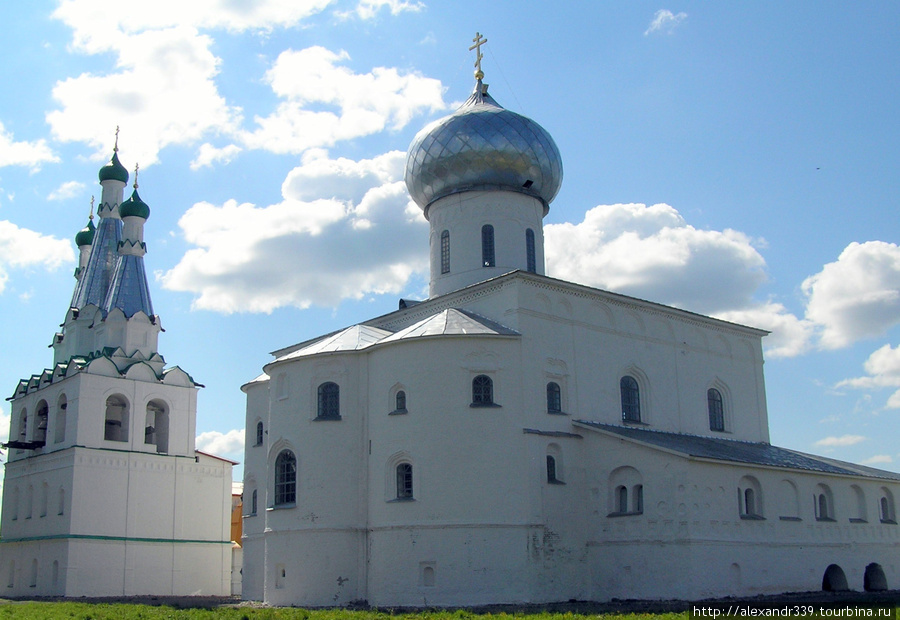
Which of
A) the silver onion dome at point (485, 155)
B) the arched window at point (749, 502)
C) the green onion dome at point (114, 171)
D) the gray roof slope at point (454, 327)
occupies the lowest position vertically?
the arched window at point (749, 502)

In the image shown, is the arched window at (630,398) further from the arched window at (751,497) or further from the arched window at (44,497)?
the arched window at (44,497)

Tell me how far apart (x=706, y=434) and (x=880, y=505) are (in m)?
4.93

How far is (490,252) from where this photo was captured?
75.2ft

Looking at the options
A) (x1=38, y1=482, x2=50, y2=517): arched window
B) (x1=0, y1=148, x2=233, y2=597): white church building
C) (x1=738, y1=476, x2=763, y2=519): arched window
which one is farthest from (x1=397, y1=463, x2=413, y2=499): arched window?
(x1=38, y1=482, x2=50, y2=517): arched window

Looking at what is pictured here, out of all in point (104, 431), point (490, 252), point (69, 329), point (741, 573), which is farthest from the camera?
point (69, 329)

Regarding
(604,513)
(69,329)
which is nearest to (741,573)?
(604,513)

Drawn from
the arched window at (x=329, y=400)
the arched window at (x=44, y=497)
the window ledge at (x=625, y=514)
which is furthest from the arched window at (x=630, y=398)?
the arched window at (x=44, y=497)

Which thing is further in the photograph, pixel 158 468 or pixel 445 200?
pixel 158 468

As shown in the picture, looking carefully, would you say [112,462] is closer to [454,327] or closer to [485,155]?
[454,327]

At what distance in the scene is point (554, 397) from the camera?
20.0 metres

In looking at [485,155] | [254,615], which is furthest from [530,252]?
[254,615]

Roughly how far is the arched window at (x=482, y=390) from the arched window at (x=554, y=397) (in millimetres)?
1660

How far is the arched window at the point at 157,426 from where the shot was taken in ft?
92.7

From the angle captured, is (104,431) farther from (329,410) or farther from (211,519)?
(329,410)
